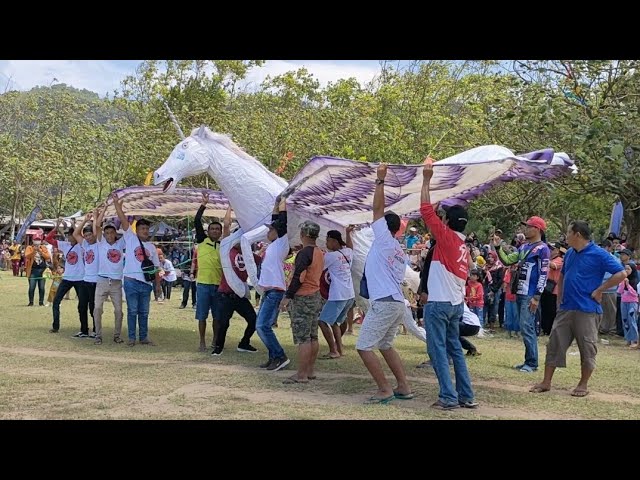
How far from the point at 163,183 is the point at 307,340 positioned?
114 inches

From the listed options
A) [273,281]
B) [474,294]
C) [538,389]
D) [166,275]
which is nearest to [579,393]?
[538,389]

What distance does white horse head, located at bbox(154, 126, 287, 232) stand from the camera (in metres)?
9.47

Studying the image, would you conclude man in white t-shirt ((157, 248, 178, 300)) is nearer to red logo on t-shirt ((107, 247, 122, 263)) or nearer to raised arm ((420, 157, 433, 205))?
red logo on t-shirt ((107, 247, 122, 263))

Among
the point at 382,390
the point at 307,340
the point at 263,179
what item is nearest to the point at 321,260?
the point at 307,340

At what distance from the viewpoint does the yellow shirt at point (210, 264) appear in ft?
32.8

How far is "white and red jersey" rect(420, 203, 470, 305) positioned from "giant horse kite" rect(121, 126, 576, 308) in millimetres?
675

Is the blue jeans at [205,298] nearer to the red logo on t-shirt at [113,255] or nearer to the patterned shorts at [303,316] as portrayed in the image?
the red logo on t-shirt at [113,255]

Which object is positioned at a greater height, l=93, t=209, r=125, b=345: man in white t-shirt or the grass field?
l=93, t=209, r=125, b=345: man in white t-shirt

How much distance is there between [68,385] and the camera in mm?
7488

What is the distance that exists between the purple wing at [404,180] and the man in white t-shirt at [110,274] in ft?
9.76

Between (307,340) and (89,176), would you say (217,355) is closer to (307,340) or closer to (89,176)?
(307,340)

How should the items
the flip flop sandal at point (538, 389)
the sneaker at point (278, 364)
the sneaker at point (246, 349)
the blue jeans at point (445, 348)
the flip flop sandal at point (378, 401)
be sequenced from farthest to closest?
the sneaker at point (246, 349) < the sneaker at point (278, 364) < the flip flop sandal at point (538, 389) < the flip flop sandal at point (378, 401) < the blue jeans at point (445, 348)

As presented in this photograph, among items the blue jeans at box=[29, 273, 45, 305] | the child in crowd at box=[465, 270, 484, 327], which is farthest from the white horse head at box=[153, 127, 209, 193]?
the blue jeans at box=[29, 273, 45, 305]

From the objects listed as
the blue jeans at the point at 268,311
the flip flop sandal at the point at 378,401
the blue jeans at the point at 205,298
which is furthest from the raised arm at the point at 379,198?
the blue jeans at the point at 205,298
